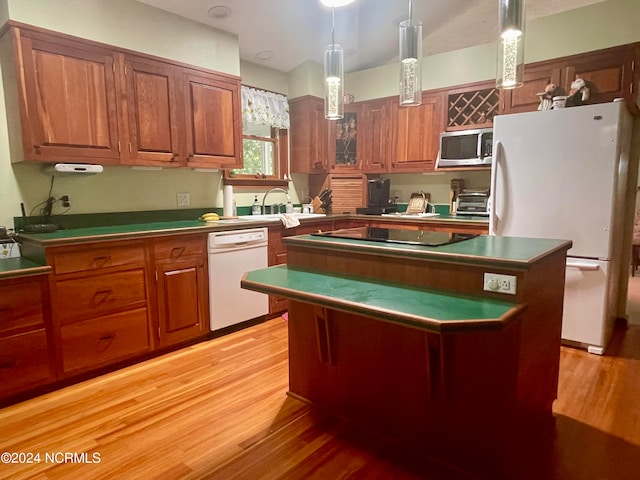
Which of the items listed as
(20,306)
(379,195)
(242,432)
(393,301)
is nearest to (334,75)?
(393,301)

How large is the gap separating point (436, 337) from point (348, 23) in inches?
137

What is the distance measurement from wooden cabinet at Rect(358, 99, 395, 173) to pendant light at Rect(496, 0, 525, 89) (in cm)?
268

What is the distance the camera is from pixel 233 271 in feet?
10.7

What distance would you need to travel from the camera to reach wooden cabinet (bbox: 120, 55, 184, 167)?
9.33ft

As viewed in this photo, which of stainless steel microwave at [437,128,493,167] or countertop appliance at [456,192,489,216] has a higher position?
stainless steel microwave at [437,128,493,167]

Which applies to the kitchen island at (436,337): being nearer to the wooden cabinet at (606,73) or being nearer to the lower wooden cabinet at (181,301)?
the lower wooden cabinet at (181,301)

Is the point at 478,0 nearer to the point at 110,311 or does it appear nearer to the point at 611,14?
the point at 611,14

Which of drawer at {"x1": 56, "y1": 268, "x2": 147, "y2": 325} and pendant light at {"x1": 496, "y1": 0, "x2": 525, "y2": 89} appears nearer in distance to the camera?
pendant light at {"x1": 496, "y1": 0, "x2": 525, "y2": 89}

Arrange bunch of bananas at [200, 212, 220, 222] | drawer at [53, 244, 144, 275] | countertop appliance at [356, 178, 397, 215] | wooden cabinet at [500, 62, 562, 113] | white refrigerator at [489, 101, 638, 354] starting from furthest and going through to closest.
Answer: countertop appliance at [356, 178, 397, 215] → bunch of bananas at [200, 212, 220, 222] → wooden cabinet at [500, 62, 562, 113] → white refrigerator at [489, 101, 638, 354] → drawer at [53, 244, 144, 275]

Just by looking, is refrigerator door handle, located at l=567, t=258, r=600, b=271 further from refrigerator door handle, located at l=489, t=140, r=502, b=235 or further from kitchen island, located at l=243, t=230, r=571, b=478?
kitchen island, located at l=243, t=230, r=571, b=478

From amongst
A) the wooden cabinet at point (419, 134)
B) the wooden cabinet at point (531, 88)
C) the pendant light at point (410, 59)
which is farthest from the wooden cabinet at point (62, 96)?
the wooden cabinet at point (531, 88)

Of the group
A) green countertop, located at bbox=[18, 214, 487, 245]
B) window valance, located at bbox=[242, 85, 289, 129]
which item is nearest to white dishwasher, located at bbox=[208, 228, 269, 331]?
green countertop, located at bbox=[18, 214, 487, 245]

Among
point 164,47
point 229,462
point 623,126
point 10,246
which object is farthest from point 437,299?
point 164,47

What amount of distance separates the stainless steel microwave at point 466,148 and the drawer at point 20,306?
353 centimetres
